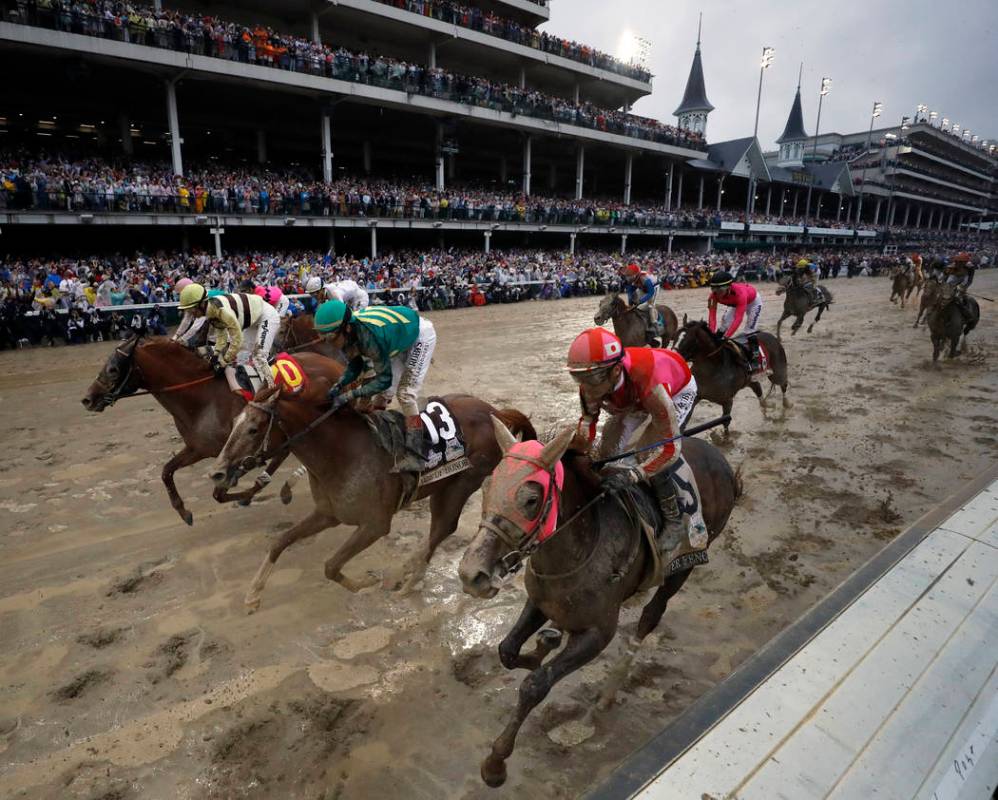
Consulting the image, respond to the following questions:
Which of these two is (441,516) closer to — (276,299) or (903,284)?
(276,299)

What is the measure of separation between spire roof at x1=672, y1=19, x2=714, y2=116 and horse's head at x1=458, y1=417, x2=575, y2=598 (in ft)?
258

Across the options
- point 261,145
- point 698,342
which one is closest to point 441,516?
point 698,342

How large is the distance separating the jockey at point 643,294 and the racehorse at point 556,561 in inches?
301

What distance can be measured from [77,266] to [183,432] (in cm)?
1633

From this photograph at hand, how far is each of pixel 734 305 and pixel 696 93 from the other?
242ft

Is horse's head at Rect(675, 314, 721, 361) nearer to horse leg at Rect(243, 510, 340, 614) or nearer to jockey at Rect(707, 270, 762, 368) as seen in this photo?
jockey at Rect(707, 270, 762, 368)

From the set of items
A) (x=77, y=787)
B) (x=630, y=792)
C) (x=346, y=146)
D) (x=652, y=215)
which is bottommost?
(x=77, y=787)

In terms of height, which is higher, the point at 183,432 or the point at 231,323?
the point at 231,323

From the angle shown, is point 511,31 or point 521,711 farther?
point 511,31

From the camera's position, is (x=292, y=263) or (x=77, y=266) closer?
(x=77, y=266)

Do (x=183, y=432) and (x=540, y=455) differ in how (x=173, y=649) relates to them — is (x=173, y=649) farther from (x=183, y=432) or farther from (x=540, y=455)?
(x=540, y=455)

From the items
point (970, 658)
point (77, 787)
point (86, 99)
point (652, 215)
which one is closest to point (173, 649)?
point (77, 787)

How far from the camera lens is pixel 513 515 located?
99.8 inches

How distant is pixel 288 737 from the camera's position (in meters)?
3.43
